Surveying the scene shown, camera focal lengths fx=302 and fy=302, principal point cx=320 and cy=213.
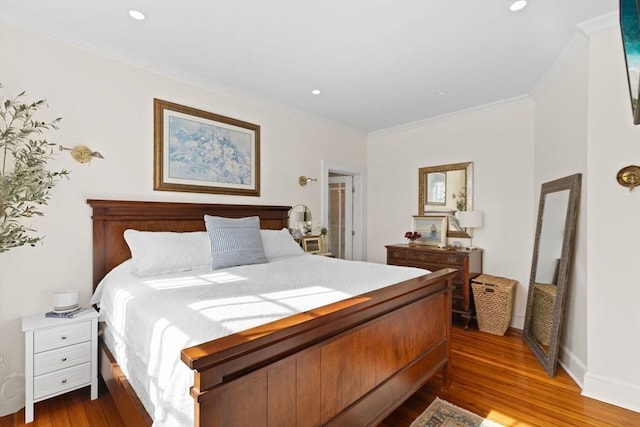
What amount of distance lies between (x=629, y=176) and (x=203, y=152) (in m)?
3.46

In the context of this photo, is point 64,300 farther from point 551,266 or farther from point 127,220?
point 551,266

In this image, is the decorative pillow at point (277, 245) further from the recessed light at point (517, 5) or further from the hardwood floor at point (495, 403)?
the recessed light at point (517, 5)

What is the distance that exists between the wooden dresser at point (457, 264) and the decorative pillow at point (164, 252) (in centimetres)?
259

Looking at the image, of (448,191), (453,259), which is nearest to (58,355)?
(453,259)

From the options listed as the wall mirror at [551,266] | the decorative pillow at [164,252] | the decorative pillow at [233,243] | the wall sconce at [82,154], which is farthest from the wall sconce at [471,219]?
the wall sconce at [82,154]

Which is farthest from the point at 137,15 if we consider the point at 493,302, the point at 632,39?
the point at 493,302

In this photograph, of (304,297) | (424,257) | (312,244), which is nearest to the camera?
(304,297)

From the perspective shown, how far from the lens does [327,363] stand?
4.46 feet

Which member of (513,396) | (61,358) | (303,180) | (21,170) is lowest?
(513,396)

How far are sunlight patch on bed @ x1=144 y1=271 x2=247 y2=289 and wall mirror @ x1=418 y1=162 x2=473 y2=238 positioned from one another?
3.05 metres

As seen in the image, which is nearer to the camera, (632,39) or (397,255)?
(632,39)

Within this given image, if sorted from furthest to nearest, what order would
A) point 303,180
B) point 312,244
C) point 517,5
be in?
point 303,180
point 312,244
point 517,5

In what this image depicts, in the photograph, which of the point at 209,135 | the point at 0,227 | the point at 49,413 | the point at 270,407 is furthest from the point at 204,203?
the point at 270,407

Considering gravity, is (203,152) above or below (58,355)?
above
